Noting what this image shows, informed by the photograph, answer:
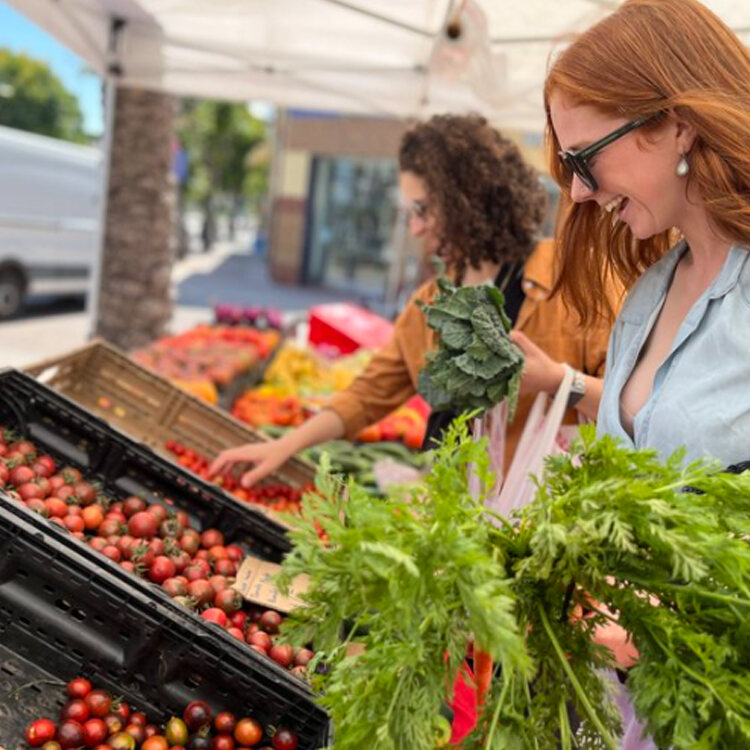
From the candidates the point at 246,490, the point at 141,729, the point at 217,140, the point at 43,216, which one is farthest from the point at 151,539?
the point at 217,140

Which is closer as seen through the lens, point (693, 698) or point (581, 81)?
point (693, 698)

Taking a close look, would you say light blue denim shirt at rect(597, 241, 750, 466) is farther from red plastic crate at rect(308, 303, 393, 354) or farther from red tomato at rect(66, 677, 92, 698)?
red plastic crate at rect(308, 303, 393, 354)

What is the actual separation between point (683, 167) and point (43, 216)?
1130 centimetres

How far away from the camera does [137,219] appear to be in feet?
23.7

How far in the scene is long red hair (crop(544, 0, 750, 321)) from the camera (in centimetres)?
132

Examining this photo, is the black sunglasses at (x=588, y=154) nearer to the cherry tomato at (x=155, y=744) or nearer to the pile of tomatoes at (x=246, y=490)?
the cherry tomato at (x=155, y=744)

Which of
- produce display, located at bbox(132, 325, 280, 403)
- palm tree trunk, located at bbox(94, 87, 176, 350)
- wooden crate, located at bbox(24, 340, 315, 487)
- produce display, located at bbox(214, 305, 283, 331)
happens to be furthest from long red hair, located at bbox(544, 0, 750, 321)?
palm tree trunk, located at bbox(94, 87, 176, 350)

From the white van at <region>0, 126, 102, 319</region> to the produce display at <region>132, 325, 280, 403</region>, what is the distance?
4872 millimetres

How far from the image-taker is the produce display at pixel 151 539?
1871mm

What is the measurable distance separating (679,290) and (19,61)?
26653mm

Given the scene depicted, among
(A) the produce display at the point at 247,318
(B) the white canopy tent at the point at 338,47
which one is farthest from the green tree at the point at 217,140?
(B) the white canopy tent at the point at 338,47

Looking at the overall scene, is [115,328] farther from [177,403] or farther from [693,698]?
[693,698]

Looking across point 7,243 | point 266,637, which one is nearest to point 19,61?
point 7,243

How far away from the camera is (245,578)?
204 centimetres
